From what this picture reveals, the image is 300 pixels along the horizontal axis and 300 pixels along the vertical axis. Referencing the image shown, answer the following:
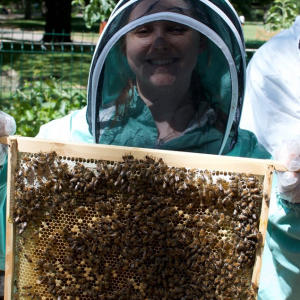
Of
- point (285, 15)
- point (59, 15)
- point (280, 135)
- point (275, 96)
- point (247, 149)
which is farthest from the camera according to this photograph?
point (59, 15)

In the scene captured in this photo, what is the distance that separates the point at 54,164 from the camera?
6.33 ft

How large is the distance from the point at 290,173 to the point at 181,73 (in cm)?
68

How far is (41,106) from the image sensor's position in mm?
6570

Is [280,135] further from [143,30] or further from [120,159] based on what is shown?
[120,159]

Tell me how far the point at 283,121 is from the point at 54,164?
5.21 feet

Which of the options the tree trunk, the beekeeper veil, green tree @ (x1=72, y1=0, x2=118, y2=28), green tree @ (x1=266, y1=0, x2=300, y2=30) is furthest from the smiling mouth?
the tree trunk

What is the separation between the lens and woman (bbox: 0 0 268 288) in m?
2.18

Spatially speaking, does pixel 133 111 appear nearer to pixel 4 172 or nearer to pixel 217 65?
pixel 217 65

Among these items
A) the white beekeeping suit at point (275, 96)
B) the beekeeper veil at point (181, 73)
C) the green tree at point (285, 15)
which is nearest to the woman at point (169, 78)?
the beekeeper veil at point (181, 73)

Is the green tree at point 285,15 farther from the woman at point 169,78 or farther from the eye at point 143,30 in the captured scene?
the eye at point 143,30

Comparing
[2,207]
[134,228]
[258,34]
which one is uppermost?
[134,228]

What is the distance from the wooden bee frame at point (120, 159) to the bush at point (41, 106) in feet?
12.8

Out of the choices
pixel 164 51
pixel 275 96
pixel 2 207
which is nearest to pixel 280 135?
pixel 275 96

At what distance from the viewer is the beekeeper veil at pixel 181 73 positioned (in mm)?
2182
